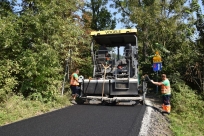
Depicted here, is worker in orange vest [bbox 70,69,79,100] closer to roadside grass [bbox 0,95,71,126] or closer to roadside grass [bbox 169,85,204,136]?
roadside grass [bbox 0,95,71,126]

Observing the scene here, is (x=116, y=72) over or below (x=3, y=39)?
below

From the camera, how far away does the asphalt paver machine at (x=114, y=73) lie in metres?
7.85

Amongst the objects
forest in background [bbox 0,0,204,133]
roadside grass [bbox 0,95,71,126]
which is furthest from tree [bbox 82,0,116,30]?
roadside grass [bbox 0,95,71,126]

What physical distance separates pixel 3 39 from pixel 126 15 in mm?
14068

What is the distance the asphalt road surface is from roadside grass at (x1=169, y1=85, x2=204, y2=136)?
165 cm

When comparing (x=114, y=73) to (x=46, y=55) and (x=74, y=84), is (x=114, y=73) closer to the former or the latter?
(x=74, y=84)

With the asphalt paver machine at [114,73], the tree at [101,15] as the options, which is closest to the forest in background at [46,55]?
the asphalt paver machine at [114,73]

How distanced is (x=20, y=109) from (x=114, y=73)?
3609mm

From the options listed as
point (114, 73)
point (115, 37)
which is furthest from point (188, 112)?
point (115, 37)

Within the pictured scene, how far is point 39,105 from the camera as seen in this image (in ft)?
22.5

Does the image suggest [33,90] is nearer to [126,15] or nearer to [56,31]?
[56,31]

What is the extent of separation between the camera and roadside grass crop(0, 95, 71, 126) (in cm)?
548

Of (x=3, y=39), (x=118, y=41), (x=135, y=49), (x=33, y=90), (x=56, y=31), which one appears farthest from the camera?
(x=118, y=41)

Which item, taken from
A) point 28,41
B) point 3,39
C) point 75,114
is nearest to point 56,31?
point 28,41
